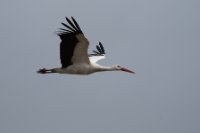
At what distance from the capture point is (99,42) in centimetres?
3250

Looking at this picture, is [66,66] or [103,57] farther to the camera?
[103,57]

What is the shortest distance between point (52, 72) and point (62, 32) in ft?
5.87

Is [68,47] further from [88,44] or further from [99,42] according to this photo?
[99,42]

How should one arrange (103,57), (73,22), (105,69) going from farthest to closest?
(103,57)
(105,69)
(73,22)

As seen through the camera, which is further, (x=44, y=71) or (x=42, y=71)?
(x=42, y=71)

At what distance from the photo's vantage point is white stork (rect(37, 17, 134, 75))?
90.6ft

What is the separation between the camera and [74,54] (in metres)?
28.5

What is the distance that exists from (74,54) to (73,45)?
1.79 ft

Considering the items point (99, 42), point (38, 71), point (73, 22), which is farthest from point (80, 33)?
point (99, 42)

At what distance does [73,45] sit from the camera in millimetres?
28016

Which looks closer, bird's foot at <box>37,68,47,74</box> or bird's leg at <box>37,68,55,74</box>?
bird's leg at <box>37,68,55,74</box>

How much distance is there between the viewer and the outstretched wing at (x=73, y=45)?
2756 cm

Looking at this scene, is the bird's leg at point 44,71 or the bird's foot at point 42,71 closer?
the bird's leg at point 44,71

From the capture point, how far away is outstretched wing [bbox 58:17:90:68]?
27556mm
